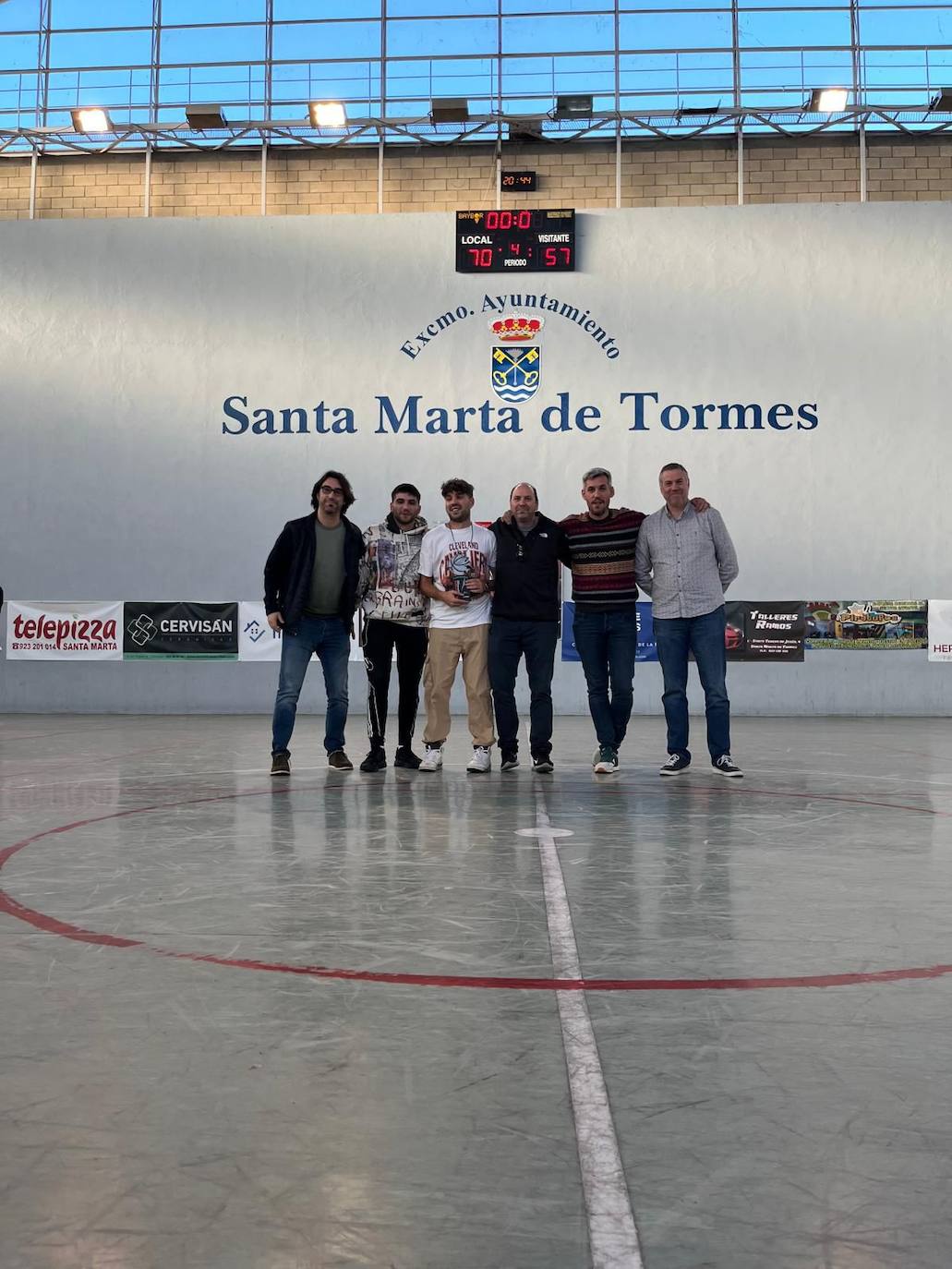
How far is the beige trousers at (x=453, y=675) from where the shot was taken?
6.15m

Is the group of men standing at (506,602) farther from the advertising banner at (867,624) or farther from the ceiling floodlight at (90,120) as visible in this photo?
the ceiling floodlight at (90,120)

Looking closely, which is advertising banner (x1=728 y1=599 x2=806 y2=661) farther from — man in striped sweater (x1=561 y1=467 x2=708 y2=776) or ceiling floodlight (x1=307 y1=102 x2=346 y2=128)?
ceiling floodlight (x1=307 y1=102 x2=346 y2=128)

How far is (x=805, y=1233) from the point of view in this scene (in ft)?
4.30

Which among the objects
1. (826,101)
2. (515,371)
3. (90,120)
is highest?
(90,120)

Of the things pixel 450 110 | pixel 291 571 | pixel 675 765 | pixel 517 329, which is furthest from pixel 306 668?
pixel 450 110

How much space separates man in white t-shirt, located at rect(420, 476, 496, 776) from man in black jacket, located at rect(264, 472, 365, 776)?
41 cm

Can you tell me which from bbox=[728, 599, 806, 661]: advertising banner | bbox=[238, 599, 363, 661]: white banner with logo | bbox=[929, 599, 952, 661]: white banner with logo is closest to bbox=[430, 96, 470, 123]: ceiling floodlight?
bbox=[238, 599, 363, 661]: white banner with logo

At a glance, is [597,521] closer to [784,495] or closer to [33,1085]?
[33,1085]

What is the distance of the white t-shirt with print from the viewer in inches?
242

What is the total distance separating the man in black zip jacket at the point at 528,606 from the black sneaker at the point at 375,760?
63 cm

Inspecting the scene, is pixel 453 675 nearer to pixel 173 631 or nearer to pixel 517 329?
pixel 173 631

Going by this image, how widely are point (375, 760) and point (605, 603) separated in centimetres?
138

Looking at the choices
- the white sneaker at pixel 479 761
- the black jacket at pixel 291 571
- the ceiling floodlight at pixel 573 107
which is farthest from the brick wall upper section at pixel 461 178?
the white sneaker at pixel 479 761

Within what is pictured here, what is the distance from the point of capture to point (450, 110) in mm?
13008
